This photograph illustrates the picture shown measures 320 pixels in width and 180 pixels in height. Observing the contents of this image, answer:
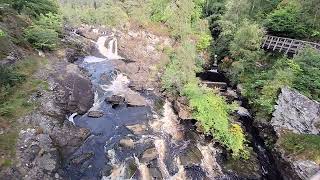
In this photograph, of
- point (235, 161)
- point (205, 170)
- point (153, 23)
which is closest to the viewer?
point (205, 170)

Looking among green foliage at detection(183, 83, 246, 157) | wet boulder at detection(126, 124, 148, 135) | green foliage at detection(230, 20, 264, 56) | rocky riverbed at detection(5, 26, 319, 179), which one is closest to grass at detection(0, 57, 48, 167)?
rocky riverbed at detection(5, 26, 319, 179)

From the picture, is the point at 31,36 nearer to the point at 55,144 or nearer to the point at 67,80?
the point at 67,80

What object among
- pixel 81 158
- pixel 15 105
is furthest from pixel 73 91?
pixel 81 158

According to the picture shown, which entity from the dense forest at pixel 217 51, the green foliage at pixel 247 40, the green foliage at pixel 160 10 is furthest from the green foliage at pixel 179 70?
the green foliage at pixel 160 10

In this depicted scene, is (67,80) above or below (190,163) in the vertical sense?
above

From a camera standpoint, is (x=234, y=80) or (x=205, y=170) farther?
(x=234, y=80)

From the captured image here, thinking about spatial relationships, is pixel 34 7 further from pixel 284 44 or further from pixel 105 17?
pixel 284 44

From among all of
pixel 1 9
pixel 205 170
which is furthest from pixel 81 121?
pixel 1 9
